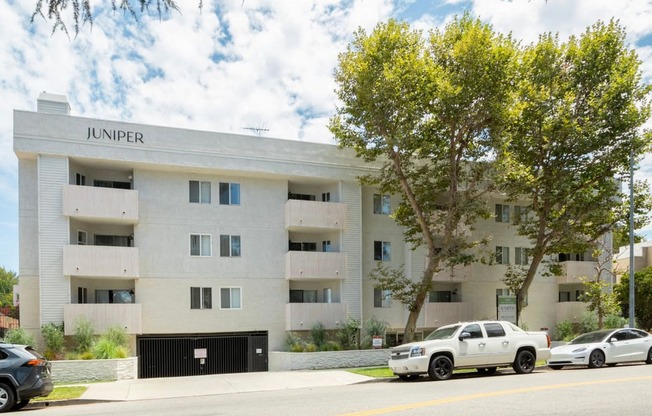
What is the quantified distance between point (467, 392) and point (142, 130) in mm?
18571

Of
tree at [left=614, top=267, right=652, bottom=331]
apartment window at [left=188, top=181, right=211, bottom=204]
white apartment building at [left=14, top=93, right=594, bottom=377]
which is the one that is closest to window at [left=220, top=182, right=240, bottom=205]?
white apartment building at [left=14, top=93, right=594, bottom=377]

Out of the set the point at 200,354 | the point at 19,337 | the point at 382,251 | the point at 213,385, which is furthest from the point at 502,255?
the point at 19,337

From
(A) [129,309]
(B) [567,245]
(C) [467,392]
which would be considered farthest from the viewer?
(B) [567,245]

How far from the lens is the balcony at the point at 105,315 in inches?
975

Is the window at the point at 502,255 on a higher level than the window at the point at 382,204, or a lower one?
lower

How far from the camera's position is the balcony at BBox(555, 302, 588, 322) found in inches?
1448

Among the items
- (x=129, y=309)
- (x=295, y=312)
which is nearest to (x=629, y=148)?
(x=295, y=312)

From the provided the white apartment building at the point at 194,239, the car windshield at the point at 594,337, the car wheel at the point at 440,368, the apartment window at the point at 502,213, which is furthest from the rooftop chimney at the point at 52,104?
the apartment window at the point at 502,213

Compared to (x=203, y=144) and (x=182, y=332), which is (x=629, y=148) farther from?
(x=182, y=332)

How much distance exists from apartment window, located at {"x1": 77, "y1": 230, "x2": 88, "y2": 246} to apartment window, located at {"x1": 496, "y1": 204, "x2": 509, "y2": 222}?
22175 mm

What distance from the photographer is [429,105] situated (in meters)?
26.0

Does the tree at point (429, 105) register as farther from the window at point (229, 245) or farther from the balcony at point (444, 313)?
the window at point (229, 245)

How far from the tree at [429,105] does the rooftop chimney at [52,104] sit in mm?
11526

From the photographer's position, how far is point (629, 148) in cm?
2858
